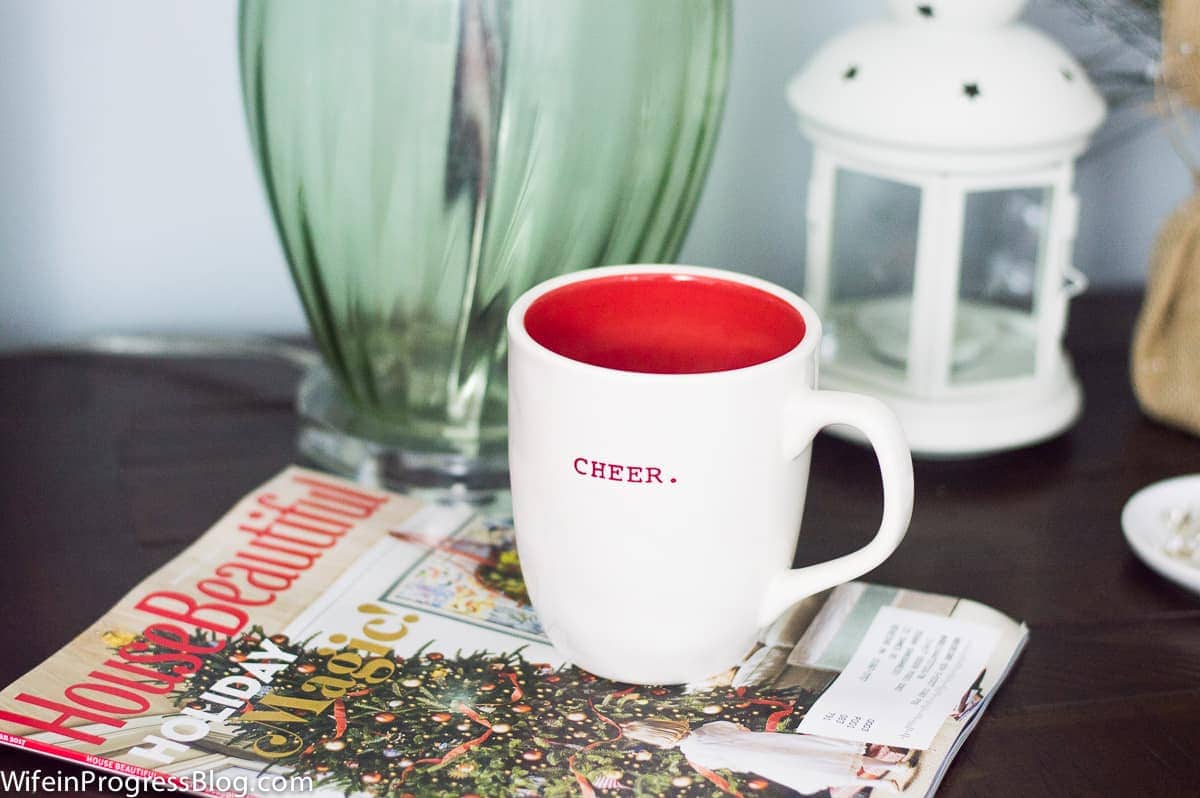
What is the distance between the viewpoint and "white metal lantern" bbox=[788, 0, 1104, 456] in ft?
1.98

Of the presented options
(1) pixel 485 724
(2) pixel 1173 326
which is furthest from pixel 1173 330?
(1) pixel 485 724

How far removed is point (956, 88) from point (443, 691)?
1.12 ft

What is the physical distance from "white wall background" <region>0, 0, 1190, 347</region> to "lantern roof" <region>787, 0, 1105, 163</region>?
15 cm

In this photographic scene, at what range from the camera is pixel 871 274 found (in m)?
0.68

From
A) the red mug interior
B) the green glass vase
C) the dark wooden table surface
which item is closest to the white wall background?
the dark wooden table surface

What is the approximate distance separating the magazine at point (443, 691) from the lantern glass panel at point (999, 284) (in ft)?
0.58

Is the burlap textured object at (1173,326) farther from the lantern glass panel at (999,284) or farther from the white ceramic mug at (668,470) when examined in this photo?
the white ceramic mug at (668,470)

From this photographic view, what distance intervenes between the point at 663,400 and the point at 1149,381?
0.37 meters

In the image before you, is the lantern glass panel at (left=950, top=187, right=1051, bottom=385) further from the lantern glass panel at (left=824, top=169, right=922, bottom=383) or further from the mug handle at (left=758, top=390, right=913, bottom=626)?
the mug handle at (left=758, top=390, right=913, bottom=626)

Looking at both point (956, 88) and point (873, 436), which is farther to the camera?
A: point (956, 88)

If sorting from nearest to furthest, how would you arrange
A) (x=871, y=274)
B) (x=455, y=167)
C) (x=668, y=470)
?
(x=668, y=470), (x=455, y=167), (x=871, y=274)

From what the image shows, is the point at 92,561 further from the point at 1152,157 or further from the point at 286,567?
the point at 1152,157

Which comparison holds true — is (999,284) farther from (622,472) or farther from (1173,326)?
(622,472)

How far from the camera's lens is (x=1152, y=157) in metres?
0.85
